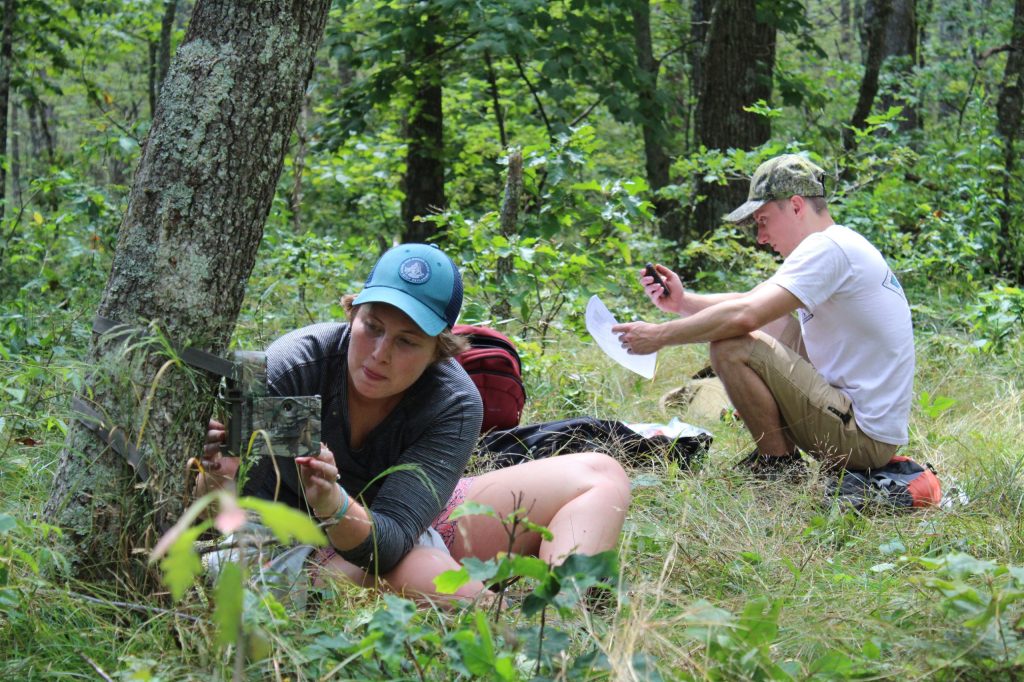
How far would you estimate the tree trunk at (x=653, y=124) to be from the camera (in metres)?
8.67

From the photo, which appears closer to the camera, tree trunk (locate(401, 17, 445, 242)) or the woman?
the woman

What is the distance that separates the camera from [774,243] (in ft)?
14.1

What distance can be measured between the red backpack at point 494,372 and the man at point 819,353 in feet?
2.46

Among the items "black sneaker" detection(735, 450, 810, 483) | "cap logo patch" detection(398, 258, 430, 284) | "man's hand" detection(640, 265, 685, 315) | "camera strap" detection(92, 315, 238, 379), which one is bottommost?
"black sneaker" detection(735, 450, 810, 483)

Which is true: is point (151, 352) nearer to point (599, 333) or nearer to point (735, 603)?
point (735, 603)

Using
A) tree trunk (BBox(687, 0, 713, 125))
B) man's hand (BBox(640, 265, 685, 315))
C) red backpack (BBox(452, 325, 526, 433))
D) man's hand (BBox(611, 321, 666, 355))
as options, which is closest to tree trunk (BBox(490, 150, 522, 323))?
man's hand (BBox(640, 265, 685, 315))

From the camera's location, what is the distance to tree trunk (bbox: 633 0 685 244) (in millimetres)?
8672

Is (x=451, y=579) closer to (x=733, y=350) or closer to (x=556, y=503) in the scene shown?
(x=556, y=503)

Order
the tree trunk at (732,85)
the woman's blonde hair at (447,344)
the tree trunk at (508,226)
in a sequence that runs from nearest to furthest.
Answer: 1. the woman's blonde hair at (447,344)
2. the tree trunk at (508,226)
3. the tree trunk at (732,85)

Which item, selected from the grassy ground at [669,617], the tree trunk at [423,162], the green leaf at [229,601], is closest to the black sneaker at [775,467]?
the grassy ground at [669,617]

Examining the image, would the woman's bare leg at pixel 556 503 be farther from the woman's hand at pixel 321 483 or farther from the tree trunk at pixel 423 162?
the tree trunk at pixel 423 162

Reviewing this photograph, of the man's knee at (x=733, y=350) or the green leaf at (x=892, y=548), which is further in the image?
the man's knee at (x=733, y=350)

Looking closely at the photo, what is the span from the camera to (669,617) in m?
2.04

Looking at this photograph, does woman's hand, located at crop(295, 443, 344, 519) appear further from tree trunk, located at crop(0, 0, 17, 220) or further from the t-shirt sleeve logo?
tree trunk, located at crop(0, 0, 17, 220)
